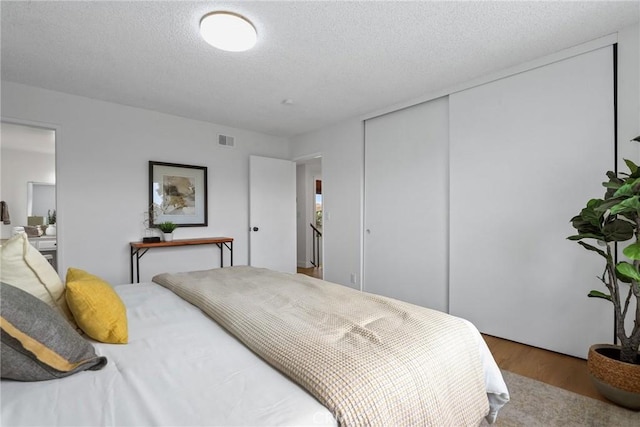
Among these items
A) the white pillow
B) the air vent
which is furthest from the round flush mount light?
the air vent

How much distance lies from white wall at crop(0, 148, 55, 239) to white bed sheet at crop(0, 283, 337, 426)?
20.1 ft

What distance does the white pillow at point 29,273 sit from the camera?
Result: 1.15 meters

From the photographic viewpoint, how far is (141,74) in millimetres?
2783

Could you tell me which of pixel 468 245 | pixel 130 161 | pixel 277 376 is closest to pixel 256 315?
pixel 277 376

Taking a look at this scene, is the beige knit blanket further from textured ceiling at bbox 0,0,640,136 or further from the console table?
the console table

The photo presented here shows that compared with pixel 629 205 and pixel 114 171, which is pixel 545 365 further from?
pixel 114 171

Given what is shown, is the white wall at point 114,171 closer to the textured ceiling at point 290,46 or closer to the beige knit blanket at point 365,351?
the textured ceiling at point 290,46

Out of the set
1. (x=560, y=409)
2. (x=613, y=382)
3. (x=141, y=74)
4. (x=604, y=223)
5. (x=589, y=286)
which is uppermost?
(x=141, y=74)

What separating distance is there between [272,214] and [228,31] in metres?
3.04

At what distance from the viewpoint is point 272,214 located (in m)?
4.79

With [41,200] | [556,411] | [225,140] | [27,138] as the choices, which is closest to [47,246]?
[41,200]

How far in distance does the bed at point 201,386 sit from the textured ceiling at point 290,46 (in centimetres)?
188

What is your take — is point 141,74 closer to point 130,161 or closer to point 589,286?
point 130,161

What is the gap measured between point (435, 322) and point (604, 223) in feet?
4.73
